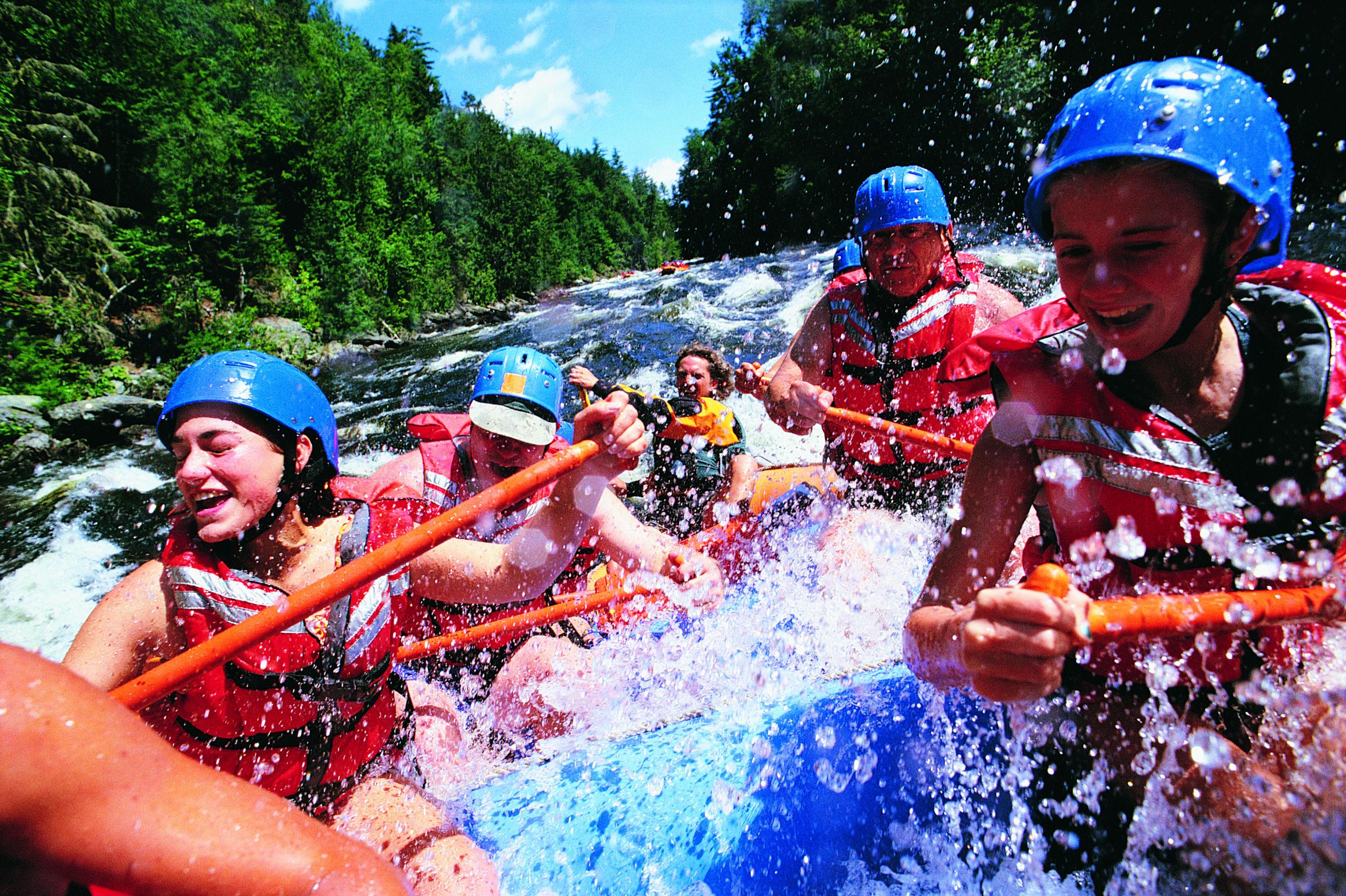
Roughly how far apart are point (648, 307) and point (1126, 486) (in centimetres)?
2108

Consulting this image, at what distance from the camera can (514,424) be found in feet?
11.2

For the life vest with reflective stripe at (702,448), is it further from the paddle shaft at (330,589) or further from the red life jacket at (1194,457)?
the red life jacket at (1194,457)

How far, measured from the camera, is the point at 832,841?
189cm

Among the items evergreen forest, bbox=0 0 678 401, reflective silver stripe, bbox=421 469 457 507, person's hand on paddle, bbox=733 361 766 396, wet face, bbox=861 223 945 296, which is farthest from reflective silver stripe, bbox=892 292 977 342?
evergreen forest, bbox=0 0 678 401

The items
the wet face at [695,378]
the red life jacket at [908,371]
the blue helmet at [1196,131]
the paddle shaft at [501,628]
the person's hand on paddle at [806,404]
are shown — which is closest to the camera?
the blue helmet at [1196,131]

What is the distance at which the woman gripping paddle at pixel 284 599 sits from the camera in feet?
6.36

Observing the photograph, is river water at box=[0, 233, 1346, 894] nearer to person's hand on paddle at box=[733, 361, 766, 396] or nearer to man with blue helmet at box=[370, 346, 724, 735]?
Answer: man with blue helmet at box=[370, 346, 724, 735]

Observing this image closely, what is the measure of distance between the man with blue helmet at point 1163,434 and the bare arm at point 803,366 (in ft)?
6.86

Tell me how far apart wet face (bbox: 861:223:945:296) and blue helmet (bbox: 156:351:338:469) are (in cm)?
278

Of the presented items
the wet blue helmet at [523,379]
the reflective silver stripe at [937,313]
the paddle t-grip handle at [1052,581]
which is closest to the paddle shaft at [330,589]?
the paddle t-grip handle at [1052,581]

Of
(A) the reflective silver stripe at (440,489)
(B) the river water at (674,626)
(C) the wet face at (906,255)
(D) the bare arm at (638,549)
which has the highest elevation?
(C) the wet face at (906,255)

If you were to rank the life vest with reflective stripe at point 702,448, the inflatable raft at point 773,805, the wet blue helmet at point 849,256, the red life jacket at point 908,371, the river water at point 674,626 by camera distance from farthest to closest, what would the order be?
the wet blue helmet at point 849,256 → the life vest with reflective stripe at point 702,448 → the red life jacket at point 908,371 → the river water at point 674,626 → the inflatable raft at point 773,805

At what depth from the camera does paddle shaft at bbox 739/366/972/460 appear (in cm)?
329

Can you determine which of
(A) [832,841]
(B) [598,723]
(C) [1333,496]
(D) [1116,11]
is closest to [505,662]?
(B) [598,723]
